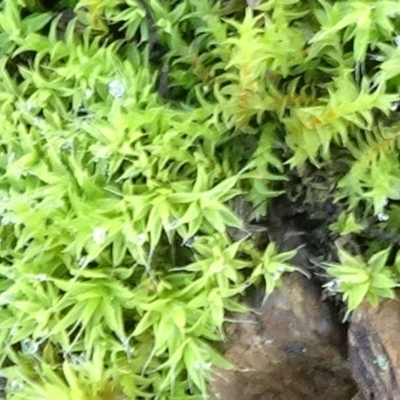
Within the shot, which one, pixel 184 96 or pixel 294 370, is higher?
pixel 184 96

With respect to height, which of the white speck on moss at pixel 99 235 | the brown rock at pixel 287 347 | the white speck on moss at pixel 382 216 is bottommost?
the brown rock at pixel 287 347

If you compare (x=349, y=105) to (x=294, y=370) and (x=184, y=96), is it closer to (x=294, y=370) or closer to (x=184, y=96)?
(x=184, y=96)

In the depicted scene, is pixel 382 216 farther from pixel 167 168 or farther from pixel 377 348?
pixel 167 168

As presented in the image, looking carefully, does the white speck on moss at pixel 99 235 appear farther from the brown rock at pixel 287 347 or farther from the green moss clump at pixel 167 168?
the brown rock at pixel 287 347

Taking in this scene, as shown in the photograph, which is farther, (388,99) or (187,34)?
(187,34)

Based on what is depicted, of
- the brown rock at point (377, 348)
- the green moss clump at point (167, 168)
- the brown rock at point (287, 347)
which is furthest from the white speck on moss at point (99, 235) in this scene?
the brown rock at point (377, 348)

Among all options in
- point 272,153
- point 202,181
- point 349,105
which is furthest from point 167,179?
point 349,105

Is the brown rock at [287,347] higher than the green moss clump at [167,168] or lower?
lower
